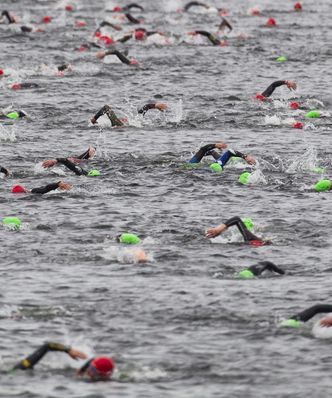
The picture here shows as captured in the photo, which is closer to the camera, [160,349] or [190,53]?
[160,349]

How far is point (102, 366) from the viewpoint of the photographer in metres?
16.2

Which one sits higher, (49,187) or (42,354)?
(42,354)

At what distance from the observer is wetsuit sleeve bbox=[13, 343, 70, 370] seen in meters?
16.3

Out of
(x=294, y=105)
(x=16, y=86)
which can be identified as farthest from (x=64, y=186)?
(x=16, y=86)

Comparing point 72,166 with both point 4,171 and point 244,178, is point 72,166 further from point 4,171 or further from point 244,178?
point 244,178

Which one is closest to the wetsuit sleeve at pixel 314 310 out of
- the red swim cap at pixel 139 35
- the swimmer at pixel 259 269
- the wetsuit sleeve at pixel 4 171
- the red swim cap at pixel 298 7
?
the swimmer at pixel 259 269

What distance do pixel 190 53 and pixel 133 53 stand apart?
179 cm

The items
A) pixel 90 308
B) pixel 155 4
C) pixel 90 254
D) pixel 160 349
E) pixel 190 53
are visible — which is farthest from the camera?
pixel 155 4

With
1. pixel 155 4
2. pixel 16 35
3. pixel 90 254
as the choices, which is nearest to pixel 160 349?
pixel 90 254

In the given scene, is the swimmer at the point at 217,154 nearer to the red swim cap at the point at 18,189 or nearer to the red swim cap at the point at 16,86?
the red swim cap at the point at 18,189

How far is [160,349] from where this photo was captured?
1730 cm

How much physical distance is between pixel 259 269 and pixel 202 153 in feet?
24.8

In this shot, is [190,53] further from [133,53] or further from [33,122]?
[33,122]

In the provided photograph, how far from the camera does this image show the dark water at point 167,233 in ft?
55.3
